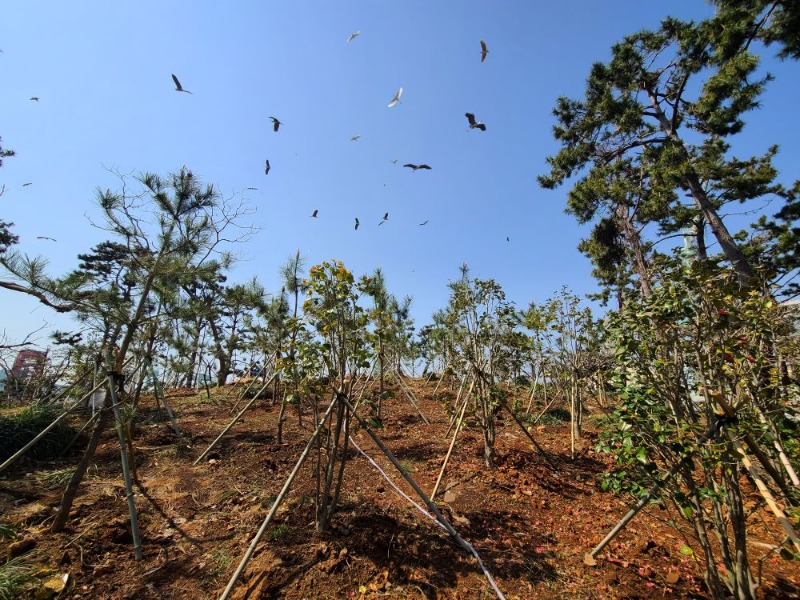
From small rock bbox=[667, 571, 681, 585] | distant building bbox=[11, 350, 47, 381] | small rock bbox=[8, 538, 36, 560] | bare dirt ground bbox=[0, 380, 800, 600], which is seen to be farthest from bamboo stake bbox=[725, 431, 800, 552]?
distant building bbox=[11, 350, 47, 381]

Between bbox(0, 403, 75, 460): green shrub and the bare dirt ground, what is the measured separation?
424mm

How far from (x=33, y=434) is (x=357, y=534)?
7.38 meters

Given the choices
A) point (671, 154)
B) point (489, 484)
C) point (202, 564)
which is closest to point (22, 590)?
point (202, 564)

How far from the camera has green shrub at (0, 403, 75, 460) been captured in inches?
252

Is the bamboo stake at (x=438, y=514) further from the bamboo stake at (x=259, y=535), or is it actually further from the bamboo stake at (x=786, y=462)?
the bamboo stake at (x=786, y=462)

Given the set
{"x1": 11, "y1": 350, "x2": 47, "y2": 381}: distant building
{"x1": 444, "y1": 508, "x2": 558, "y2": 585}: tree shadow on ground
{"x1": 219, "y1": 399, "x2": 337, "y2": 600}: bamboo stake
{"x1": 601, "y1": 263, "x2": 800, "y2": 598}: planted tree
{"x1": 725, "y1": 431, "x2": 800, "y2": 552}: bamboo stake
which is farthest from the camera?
{"x1": 11, "y1": 350, "x2": 47, "y2": 381}: distant building

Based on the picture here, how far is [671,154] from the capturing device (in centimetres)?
977

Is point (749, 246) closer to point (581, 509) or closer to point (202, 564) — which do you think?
point (581, 509)

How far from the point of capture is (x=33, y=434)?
668cm

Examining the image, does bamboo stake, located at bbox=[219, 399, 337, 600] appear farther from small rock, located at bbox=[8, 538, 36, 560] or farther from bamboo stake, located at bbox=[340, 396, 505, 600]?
small rock, located at bbox=[8, 538, 36, 560]

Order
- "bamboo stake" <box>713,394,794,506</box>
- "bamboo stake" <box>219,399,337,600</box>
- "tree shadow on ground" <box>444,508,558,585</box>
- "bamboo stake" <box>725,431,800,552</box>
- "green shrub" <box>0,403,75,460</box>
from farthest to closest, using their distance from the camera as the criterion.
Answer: "green shrub" <box>0,403,75,460</box>, "tree shadow on ground" <box>444,508,558,585</box>, "bamboo stake" <box>219,399,337,600</box>, "bamboo stake" <box>713,394,794,506</box>, "bamboo stake" <box>725,431,800,552</box>

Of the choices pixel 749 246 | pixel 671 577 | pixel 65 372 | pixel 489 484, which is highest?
pixel 749 246

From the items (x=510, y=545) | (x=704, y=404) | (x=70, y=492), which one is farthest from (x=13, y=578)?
(x=704, y=404)

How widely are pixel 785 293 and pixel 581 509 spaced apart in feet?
54.5
